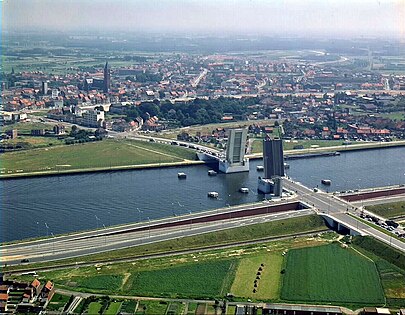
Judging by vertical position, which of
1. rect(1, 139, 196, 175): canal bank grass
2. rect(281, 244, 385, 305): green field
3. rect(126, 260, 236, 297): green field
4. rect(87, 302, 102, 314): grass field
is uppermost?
rect(1, 139, 196, 175): canal bank grass

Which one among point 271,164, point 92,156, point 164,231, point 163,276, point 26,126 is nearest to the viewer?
point 163,276

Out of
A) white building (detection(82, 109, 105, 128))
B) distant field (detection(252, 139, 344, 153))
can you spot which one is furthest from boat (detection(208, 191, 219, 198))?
white building (detection(82, 109, 105, 128))

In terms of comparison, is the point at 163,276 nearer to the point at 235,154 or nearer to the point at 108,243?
the point at 108,243

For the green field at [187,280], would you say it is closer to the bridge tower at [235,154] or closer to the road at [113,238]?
the road at [113,238]

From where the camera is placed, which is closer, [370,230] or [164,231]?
[164,231]

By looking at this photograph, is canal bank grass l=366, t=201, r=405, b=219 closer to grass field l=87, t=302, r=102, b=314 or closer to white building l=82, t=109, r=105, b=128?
grass field l=87, t=302, r=102, b=314

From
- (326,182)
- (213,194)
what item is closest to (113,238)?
(213,194)
